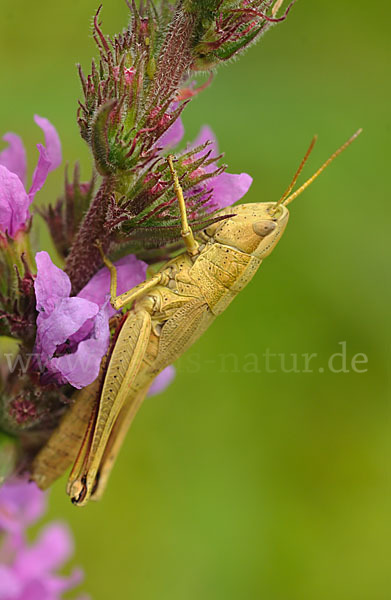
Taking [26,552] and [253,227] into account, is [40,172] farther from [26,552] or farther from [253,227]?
[26,552]

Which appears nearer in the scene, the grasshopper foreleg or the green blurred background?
the grasshopper foreleg

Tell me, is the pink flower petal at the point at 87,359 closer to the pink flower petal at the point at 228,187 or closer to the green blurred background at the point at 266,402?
the pink flower petal at the point at 228,187

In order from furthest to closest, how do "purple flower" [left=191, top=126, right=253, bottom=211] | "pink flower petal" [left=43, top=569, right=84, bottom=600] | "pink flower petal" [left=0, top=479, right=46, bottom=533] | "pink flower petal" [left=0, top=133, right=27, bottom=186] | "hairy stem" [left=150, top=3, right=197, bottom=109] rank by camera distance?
"pink flower petal" [left=43, top=569, right=84, bottom=600]
"pink flower petal" [left=0, top=479, right=46, bottom=533]
"pink flower petal" [left=0, top=133, right=27, bottom=186]
"purple flower" [left=191, top=126, right=253, bottom=211]
"hairy stem" [left=150, top=3, right=197, bottom=109]

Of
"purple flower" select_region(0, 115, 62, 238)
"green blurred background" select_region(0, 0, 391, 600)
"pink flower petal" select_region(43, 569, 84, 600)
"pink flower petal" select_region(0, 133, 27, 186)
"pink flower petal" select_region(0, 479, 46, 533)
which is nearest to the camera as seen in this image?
"purple flower" select_region(0, 115, 62, 238)

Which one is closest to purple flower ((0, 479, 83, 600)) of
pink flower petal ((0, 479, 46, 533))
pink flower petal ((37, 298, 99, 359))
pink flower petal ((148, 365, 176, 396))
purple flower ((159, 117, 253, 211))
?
pink flower petal ((0, 479, 46, 533))

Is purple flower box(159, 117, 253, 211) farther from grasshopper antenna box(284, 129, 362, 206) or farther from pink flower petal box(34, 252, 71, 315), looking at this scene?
pink flower petal box(34, 252, 71, 315)

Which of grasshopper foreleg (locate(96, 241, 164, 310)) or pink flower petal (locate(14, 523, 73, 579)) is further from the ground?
grasshopper foreleg (locate(96, 241, 164, 310))

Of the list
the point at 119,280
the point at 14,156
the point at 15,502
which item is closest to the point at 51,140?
the point at 14,156
